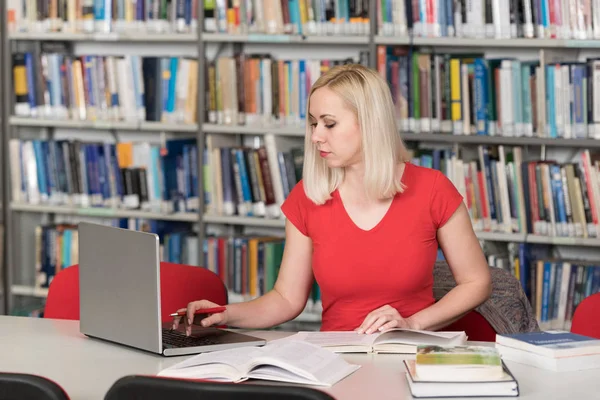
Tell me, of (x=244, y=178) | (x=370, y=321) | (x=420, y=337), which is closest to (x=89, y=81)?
(x=244, y=178)

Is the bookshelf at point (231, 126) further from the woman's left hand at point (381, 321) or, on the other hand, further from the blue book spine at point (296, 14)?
the woman's left hand at point (381, 321)

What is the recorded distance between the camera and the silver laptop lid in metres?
1.79

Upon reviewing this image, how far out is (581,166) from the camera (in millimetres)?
3352

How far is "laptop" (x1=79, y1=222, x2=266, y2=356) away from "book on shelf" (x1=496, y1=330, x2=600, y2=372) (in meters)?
0.50

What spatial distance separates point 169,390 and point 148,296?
48 cm

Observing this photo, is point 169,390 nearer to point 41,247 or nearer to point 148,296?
point 148,296

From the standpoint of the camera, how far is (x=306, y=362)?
1.67m

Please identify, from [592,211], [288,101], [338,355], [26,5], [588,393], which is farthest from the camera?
[26,5]

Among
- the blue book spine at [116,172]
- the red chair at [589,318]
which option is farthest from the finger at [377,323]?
the blue book spine at [116,172]

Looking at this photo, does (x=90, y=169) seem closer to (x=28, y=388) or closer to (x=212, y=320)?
(x=212, y=320)

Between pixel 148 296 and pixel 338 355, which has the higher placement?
pixel 148 296

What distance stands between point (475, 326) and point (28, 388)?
1.39m

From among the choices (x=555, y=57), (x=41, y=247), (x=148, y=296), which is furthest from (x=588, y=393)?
(x=41, y=247)

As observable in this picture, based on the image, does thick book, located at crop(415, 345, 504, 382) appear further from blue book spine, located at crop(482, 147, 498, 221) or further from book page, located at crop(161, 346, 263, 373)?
blue book spine, located at crop(482, 147, 498, 221)
